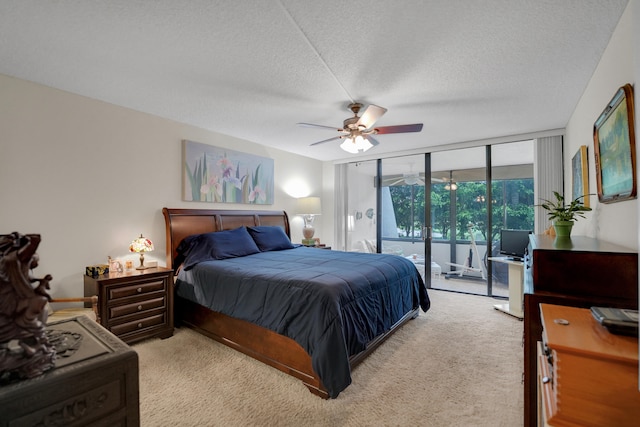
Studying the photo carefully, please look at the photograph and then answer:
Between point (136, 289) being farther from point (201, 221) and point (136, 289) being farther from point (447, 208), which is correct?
point (447, 208)

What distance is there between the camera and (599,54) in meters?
2.06

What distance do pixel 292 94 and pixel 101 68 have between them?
1.59 meters

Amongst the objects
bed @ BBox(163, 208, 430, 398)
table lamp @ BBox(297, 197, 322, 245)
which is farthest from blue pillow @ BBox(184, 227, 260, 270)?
table lamp @ BBox(297, 197, 322, 245)

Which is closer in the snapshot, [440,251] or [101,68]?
[101,68]

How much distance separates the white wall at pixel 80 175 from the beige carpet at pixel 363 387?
45.2 inches

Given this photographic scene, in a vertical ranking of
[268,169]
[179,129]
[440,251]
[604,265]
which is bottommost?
[440,251]

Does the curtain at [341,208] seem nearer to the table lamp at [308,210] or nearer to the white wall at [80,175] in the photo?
the table lamp at [308,210]

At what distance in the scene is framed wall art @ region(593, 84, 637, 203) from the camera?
4.97 ft

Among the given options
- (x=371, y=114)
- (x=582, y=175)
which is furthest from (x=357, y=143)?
(x=582, y=175)

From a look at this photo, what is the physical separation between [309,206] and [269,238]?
1242mm

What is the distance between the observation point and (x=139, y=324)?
2793 mm

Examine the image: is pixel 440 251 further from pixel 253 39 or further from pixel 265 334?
pixel 253 39

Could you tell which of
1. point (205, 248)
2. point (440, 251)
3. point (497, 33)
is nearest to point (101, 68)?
point (205, 248)

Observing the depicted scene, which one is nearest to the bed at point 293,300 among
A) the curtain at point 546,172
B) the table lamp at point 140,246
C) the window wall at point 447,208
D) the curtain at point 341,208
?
the table lamp at point 140,246
